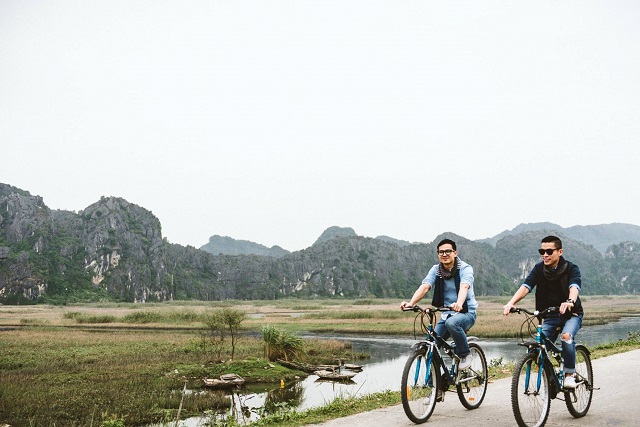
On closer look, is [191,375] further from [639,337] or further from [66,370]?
[639,337]

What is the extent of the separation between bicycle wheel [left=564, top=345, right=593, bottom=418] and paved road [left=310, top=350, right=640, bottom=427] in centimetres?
12

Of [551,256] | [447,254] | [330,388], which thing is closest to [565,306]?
[551,256]

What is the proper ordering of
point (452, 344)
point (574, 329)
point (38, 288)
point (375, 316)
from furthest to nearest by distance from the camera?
point (38, 288)
point (375, 316)
point (452, 344)
point (574, 329)

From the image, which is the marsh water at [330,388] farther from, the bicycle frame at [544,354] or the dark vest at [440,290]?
the bicycle frame at [544,354]

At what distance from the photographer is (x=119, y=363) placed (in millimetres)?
26703

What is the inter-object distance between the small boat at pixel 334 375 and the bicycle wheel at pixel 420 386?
16.2 meters

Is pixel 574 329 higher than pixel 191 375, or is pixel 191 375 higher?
pixel 574 329

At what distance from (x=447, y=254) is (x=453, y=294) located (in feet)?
1.86

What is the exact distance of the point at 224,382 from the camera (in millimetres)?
21016

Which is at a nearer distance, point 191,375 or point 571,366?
point 571,366

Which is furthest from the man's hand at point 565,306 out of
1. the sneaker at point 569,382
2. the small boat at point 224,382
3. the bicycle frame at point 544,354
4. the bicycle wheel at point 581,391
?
the small boat at point 224,382

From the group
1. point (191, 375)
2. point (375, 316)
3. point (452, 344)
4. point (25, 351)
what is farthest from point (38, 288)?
point (452, 344)

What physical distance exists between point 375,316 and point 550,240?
2410 inches

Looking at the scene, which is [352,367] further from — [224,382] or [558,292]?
[558,292]
